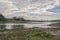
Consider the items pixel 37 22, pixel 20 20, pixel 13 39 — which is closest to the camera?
pixel 13 39

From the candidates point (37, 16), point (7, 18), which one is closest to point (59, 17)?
point (37, 16)

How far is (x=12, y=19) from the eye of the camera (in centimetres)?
1454

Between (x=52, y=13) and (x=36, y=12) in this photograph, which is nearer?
(x=52, y=13)

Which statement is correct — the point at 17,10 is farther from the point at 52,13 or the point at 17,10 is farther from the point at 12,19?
the point at 52,13

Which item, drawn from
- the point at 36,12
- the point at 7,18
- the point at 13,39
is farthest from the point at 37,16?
the point at 13,39

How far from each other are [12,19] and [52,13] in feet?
10.1

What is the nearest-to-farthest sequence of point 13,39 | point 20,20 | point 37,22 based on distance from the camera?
point 13,39 → point 20,20 → point 37,22

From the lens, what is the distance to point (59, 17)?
49.1ft

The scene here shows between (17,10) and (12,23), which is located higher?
(17,10)

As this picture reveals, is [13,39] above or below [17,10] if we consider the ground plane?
below

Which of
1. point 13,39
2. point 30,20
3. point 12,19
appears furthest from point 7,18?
point 13,39

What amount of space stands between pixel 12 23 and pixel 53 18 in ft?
10.5

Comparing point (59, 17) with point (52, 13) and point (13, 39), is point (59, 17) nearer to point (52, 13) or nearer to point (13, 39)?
point (52, 13)

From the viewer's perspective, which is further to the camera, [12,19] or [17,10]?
[17,10]
